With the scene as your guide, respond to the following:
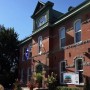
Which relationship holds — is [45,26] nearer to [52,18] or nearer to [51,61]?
[52,18]

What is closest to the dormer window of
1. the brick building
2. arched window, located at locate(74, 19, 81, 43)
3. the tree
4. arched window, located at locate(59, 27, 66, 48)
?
the brick building

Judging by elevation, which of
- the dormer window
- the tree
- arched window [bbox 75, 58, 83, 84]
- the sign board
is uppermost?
the dormer window

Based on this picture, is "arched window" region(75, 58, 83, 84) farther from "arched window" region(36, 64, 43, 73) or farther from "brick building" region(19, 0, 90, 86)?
"arched window" region(36, 64, 43, 73)

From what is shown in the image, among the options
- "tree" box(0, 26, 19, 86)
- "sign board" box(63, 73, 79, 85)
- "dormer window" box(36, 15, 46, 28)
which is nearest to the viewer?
"sign board" box(63, 73, 79, 85)

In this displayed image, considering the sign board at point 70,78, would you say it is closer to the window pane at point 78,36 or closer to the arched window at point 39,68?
the window pane at point 78,36

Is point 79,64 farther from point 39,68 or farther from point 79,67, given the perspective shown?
point 39,68

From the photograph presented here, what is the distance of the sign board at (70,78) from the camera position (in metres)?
23.1

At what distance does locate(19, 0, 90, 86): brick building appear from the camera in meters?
22.9

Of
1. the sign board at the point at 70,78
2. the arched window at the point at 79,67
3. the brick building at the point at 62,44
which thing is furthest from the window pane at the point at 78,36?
the sign board at the point at 70,78

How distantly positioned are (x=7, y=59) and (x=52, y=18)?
1590 centimetres

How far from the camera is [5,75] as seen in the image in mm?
39969

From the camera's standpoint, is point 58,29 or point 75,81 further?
point 58,29

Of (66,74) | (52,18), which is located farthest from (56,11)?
(66,74)

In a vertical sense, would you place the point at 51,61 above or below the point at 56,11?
below
